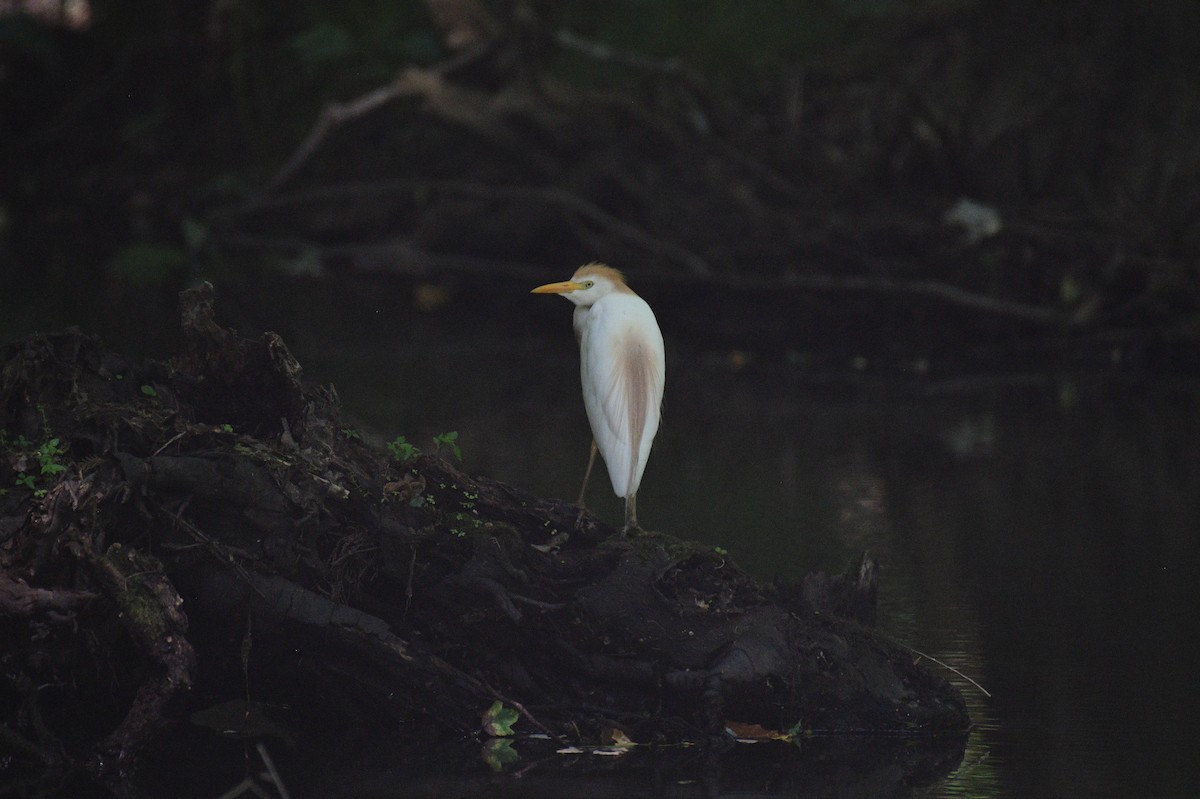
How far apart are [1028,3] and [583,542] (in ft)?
28.1

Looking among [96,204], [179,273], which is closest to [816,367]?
[179,273]

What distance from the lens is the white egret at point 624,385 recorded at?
4.20m

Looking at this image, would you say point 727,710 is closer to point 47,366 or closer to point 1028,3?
point 47,366


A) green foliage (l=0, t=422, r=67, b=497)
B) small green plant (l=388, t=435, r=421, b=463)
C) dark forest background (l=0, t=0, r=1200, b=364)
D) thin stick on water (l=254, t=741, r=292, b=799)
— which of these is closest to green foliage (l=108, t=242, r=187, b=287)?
dark forest background (l=0, t=0, r=1200, b=364)

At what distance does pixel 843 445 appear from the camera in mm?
7113

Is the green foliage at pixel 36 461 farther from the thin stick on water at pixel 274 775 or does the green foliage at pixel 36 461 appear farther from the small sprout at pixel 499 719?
the small sprout at pixel 499 719

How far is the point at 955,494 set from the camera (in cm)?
620

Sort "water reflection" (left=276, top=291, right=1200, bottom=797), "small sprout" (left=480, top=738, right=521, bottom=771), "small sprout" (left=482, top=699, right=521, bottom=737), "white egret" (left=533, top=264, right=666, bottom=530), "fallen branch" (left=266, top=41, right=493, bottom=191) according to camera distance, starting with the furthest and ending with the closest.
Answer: "fallen branch" (left=266, top=41, right=493, bottom=191) < "white egret" (left=533, top=264, right=666, bottom=530) < "water reflection" (left=276, top=291, right=1200, bottom=797) < "small sprout" (left=482, top=699, right=521, bottom=737) < "small sprout" (left=480, top=738, right=521, bottom=771)

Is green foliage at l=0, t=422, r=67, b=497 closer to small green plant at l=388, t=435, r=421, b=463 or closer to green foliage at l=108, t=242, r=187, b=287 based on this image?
small green plant at l=388, t=435, r=421, b=463

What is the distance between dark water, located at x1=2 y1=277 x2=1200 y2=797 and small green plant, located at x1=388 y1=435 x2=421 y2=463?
86 centimetres

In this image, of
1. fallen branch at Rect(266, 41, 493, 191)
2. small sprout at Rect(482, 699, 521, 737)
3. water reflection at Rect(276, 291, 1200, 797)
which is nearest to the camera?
small sprout at Rect(482, 699, 521, 737)

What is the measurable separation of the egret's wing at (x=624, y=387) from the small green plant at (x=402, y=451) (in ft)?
1.69

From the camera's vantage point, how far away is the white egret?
4199mm

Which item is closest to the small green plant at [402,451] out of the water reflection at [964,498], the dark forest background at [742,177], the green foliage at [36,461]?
the green foliage at [36,461]
